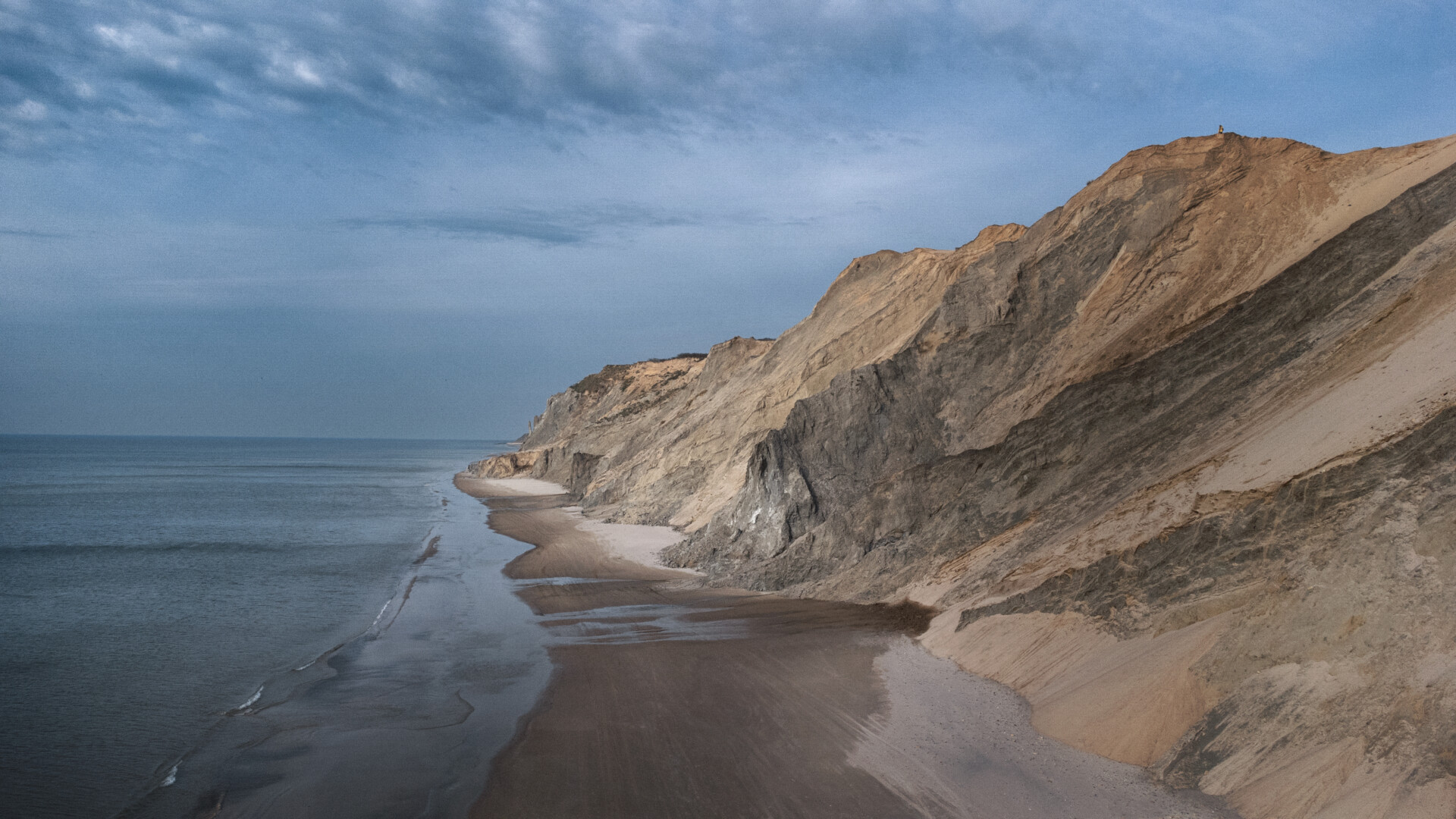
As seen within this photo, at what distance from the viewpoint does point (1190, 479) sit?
40.6 ft

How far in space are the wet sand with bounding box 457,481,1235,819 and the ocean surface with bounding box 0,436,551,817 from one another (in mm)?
996

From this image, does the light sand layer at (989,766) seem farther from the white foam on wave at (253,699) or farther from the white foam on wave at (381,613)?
the white foam on wave at (381,613)

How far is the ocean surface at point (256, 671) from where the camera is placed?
9.80 meters

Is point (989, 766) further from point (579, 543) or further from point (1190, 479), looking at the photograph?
point (579, 543)

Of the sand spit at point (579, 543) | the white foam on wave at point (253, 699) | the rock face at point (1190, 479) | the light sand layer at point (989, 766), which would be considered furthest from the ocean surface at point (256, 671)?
the rock face at point (1190, 479)

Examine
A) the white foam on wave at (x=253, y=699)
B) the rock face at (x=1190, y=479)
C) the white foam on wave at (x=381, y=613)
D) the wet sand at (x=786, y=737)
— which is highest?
the rock face at (x=1190, y=479)

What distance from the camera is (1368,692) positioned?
24.6ft

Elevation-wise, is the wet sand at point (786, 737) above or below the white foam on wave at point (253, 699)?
above

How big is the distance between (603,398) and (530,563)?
54.4 m

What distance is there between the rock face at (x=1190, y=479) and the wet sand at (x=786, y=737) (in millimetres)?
781

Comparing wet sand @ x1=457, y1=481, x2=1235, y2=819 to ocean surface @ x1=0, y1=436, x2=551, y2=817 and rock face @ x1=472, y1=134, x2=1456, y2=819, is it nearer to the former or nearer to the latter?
rock face @ x1=472, y1=134, x2=1456, y2=819

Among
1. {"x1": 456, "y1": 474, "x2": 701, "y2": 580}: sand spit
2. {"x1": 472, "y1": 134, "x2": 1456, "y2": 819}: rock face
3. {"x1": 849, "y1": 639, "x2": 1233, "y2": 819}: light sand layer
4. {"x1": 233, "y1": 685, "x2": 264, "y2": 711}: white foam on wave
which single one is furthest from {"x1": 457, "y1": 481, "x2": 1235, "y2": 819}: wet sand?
{"x1": 456, "y1": 474, "x2": 701, "y2": 580}: sand spit

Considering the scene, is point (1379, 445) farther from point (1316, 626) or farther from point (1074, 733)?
point (1074, 733)

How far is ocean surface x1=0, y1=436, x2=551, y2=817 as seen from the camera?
9.80 meters
